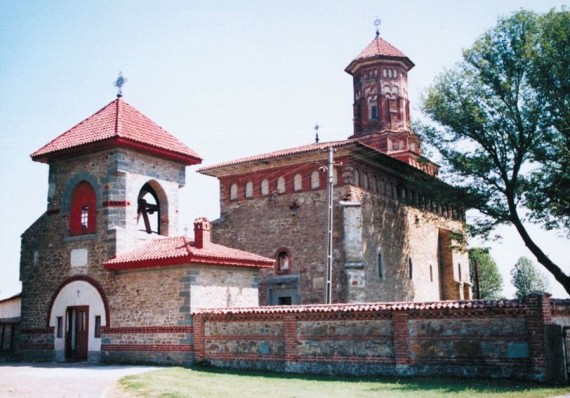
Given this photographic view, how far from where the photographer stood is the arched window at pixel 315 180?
26.4 meters

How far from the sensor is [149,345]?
60.0 feet

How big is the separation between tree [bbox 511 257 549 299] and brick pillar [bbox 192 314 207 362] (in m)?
52.3

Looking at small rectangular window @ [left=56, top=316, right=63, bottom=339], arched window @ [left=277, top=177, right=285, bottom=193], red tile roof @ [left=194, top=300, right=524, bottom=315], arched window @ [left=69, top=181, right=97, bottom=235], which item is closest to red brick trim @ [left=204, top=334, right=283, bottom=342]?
red tile roof @ [left=194, top=300, right=524, bottom=315]

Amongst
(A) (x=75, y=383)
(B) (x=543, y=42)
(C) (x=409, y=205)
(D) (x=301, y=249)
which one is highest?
(B) (x=543, y=42)

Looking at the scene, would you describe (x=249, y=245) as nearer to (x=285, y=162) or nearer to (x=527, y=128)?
(x=285, y=162)

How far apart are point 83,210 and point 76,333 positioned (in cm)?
419

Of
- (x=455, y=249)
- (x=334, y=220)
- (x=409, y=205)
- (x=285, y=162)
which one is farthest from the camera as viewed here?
(x=455, y=249)

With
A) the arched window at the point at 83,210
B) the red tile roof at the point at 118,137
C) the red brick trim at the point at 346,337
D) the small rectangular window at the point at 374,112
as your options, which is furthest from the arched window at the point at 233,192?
the red brick trim at the point at 346,337

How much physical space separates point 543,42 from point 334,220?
463 inches

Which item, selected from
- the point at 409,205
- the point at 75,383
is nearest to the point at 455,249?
the point at 409,205

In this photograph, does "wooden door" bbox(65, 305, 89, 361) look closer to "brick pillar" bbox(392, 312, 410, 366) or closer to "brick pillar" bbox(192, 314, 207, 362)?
"brick pillar" bbox(192, 314, 207, 362)

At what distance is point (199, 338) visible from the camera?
17453 millimetres

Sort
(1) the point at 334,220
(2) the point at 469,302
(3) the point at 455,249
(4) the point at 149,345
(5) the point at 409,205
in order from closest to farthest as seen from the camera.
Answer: (2) the point at 469,302 → (4) the point at 149,345 → (1) the point at 334,220 → (5) the point at 409,205 → (3) the point at 455,249

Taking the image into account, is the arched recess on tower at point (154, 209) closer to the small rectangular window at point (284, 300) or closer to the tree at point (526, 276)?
the small rectangular window at point (284, 300)
